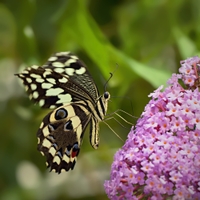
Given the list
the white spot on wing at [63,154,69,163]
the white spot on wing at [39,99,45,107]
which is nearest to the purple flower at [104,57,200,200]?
the white spot on wing at [63,154,69,163]

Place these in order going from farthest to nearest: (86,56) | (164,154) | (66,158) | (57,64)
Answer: (86,56) < (57,64) < (66,158) < (164,154)

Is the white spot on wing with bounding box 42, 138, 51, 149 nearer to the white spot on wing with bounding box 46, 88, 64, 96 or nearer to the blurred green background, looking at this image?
the white spot on wing with bounding box 46, 88, 64, 96

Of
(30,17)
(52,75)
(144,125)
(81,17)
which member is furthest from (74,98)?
(30,17)

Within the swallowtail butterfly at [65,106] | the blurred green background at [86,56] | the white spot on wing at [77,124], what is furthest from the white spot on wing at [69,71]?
the blurred green background at [86,56]

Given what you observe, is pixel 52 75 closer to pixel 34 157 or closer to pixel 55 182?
pixel 34 157

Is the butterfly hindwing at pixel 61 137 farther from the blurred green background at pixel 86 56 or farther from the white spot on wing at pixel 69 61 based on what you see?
the blurred green background at pixel 86 56

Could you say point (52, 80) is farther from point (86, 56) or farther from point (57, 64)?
point (86, 56)

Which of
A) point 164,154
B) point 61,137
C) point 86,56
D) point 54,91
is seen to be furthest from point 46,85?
point 86,56
